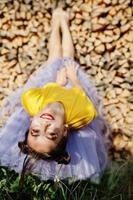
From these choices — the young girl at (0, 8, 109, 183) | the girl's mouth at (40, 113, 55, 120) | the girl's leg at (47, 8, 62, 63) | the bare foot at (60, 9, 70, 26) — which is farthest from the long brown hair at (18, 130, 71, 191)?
the bare foot at (60, 9, 70, 26)

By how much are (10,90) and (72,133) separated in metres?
0.58

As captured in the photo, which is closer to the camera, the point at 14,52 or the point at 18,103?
the point at 18,103

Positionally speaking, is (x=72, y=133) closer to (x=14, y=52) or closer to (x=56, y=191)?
(x=56, y=191)

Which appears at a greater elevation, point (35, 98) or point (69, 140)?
point (35, 98)

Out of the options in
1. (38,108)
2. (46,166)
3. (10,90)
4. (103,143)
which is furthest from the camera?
(10,90)

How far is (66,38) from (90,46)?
128mm

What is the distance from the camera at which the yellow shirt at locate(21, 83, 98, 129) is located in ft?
8.55

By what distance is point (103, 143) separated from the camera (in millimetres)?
2795

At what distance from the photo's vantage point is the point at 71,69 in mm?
2930

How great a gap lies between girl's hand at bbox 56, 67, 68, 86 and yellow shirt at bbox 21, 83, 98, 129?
0.14 m

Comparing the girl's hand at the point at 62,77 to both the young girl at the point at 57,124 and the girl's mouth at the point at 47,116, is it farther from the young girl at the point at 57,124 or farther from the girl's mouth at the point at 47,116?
the girl's mouth at the point at 47,116

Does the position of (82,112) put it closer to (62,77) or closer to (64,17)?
(62,77)

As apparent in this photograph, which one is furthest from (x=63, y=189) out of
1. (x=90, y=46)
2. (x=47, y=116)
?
(x=90, y=46)

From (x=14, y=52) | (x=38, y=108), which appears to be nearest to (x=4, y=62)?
(x=14, y=52)
